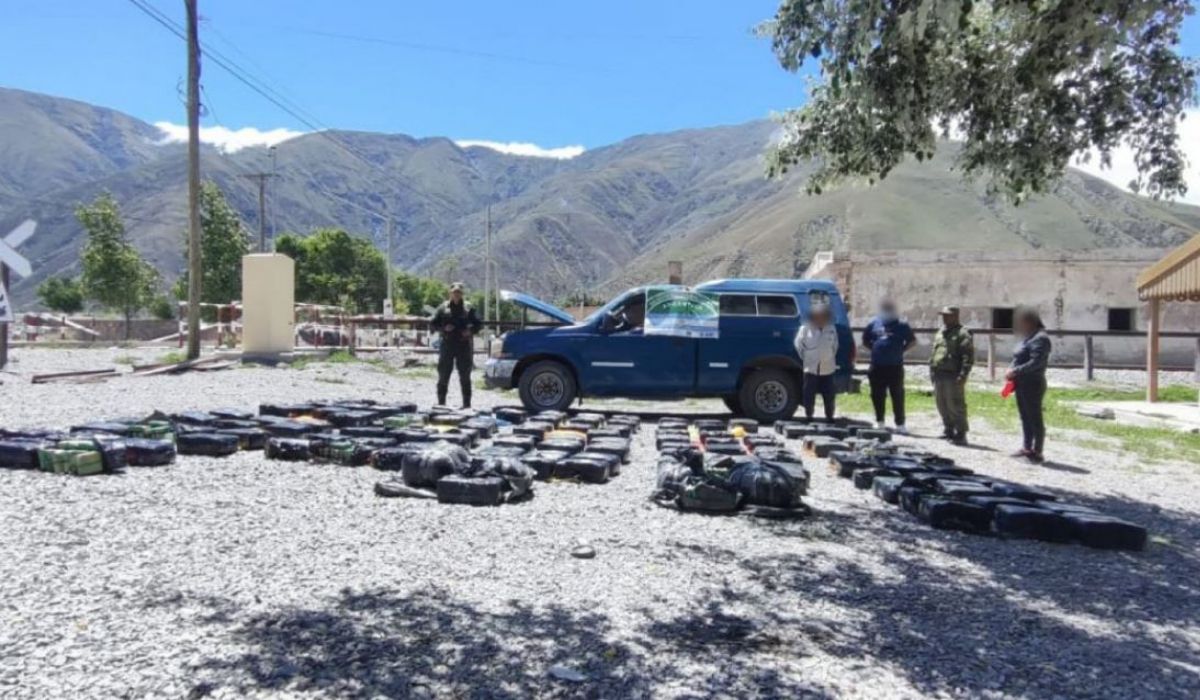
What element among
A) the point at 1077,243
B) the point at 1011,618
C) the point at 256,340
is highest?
the point at 1077,243

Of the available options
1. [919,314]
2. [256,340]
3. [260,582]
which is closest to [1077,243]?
[919,314]

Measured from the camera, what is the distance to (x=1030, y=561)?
5.48 metres

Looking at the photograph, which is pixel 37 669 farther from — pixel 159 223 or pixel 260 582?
pixel 159 223

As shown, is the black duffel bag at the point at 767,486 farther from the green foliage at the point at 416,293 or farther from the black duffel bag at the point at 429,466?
the green foliage at the point at 416,293

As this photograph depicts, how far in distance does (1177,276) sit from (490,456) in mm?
14849

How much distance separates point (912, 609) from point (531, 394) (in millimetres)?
8903

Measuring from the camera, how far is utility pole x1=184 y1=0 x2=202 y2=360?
20.3 meters

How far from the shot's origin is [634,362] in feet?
42.2

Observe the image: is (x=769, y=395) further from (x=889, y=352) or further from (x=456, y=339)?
(x=456, y=339)

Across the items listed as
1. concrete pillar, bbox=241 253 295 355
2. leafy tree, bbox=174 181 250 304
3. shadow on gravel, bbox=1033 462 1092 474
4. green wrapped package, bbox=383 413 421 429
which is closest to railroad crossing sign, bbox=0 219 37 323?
concrete pillar, bbox=241 253 295 355

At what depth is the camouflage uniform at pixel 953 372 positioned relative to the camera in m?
10.9

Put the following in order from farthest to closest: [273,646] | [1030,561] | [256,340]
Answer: [256,340]
[1030,561]
[273,646]

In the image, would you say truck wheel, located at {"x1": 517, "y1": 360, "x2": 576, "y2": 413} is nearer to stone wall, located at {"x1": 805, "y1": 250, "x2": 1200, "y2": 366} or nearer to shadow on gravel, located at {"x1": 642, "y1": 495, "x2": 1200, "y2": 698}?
shadow on gravel, located at {"x1": 642, "y1": 495, "x2": 1200, "y2": 698}

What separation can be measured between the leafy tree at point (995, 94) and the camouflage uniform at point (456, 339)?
5535 mm
